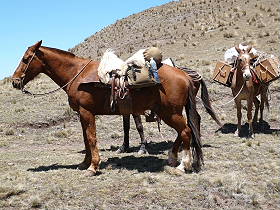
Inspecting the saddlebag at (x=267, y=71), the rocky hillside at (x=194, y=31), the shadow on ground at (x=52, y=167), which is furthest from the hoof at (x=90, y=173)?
the rocky hillside at (x=194, y=31)

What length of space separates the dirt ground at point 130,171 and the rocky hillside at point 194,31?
29.1ft

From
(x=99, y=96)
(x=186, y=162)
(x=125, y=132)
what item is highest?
(x=99, y=96)

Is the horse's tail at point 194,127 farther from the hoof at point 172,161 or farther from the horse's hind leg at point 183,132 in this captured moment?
the hoof at point 172,161

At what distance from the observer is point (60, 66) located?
7996 millimetres

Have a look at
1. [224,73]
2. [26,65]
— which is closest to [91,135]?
[26,65]

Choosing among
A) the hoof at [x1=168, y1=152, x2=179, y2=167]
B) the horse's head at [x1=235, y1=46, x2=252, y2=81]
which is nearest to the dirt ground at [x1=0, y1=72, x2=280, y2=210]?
the hoof at [x1=168, y1=152, x2=179, y2=167]

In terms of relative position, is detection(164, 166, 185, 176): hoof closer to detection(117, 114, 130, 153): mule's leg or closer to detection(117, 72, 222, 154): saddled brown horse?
detection(117, 72, 222, 154): saddled brown horse

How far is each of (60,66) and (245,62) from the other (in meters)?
5.22

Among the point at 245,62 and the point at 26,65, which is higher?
the point at 26,65

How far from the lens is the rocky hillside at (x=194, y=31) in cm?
2550

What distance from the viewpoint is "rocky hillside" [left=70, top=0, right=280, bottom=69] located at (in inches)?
1004

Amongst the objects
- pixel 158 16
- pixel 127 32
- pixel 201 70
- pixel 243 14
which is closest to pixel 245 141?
pixel 201 70

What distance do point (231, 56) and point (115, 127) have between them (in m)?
4.48

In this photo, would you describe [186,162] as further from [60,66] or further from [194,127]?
[60,66]
